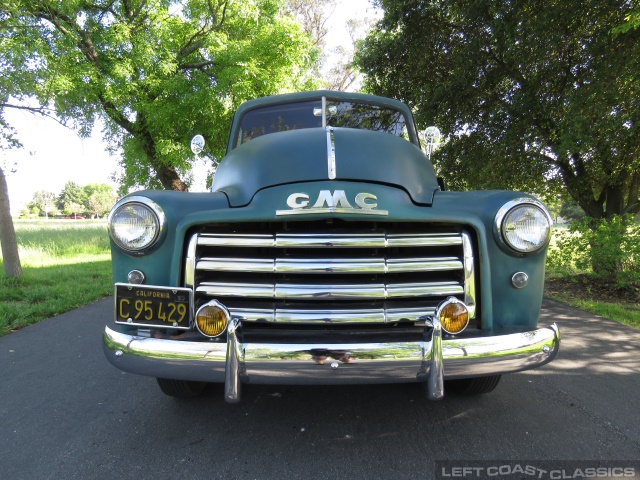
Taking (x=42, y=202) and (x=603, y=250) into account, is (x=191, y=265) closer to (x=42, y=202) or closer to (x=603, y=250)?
(x=603, y=250)

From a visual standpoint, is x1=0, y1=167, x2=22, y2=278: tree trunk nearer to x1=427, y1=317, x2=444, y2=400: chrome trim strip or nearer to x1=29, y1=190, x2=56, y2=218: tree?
x1=427, y1=317, x2=444, y2=400: chrome trim strip

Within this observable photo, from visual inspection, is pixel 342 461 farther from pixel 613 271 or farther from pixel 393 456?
pixel 613 271

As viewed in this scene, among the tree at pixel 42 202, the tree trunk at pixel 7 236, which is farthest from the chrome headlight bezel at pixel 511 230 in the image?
the tree at pixel 42 202

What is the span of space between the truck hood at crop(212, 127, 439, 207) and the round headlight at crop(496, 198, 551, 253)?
42cm

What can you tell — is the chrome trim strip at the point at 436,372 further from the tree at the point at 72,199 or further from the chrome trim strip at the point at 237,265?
the tree at the point at 72,199

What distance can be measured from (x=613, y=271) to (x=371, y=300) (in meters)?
5.64

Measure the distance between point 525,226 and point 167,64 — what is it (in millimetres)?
8125

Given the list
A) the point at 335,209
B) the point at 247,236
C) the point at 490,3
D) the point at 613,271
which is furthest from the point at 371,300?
the point at 490,3

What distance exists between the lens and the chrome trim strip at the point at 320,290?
187 centimetres

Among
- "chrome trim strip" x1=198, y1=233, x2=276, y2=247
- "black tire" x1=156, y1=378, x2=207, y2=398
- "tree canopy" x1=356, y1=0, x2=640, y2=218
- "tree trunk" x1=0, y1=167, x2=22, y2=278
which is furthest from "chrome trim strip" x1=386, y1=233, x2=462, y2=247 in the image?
"tree trunk" x1=0, y1=167, x2=22, y2=278

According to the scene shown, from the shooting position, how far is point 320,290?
188 cm

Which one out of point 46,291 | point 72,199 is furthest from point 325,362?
point 72,199

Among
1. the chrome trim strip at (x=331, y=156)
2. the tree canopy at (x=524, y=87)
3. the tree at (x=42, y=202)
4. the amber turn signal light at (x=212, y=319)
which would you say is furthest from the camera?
the tree at (x=42, y=202)

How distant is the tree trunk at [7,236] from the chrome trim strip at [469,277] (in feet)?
22.0
